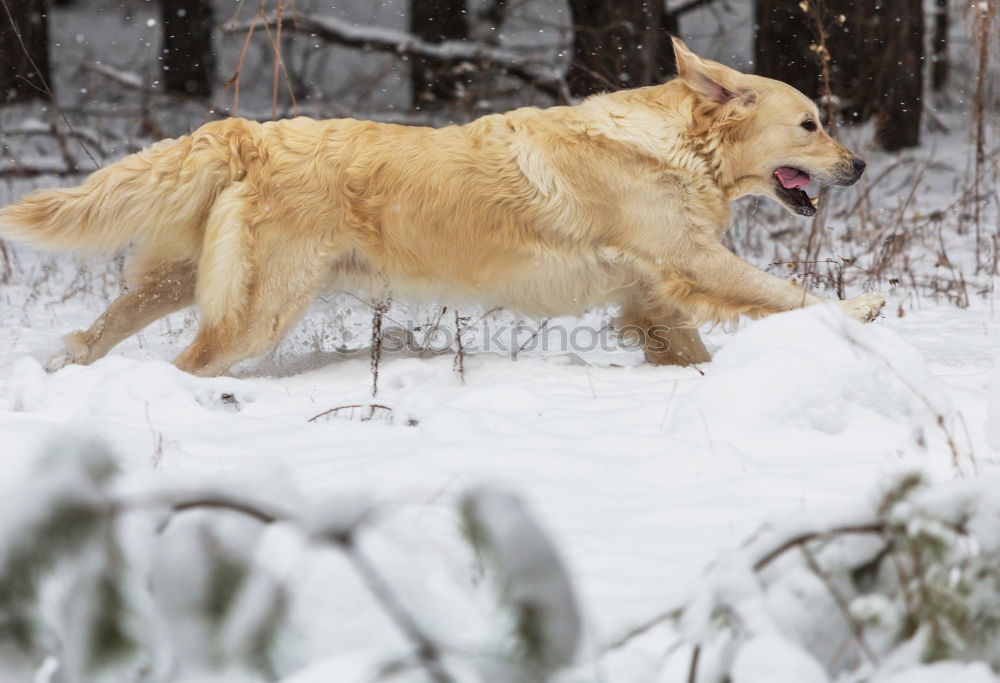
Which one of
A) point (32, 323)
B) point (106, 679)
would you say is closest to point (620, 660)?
point (106, 679)

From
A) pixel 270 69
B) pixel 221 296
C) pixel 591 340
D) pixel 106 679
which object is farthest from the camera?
pixel 270 69

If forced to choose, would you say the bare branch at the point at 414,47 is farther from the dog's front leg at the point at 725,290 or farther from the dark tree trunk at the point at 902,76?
the dog's front leg at the point at 725,290

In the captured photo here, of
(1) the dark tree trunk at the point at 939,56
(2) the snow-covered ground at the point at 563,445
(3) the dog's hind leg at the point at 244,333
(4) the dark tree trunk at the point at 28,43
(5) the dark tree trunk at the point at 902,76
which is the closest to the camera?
(2) the snow-covered ground at the point at 563,445

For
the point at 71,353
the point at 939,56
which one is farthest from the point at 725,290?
the point at 939,56

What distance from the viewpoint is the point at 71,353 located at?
4.86 metres

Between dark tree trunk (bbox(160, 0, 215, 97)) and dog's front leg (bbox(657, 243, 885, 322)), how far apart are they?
12.3 m

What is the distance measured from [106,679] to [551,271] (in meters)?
3.74

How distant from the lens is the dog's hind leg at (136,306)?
490 centimetres

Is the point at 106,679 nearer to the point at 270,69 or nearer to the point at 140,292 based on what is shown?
the point at 140,292

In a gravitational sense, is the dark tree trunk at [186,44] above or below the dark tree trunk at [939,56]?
below

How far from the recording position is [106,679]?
130 cm

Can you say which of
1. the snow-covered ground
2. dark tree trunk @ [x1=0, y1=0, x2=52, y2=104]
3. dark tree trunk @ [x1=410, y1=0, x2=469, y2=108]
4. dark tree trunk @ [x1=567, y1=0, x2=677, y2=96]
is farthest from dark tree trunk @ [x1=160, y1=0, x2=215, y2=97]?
the snow-covered ground

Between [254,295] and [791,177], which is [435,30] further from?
[254,295]

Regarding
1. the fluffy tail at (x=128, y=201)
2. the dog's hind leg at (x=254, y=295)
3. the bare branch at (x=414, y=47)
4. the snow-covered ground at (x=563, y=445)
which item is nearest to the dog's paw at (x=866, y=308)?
the snow-covered ground at (x=563, y=445)
